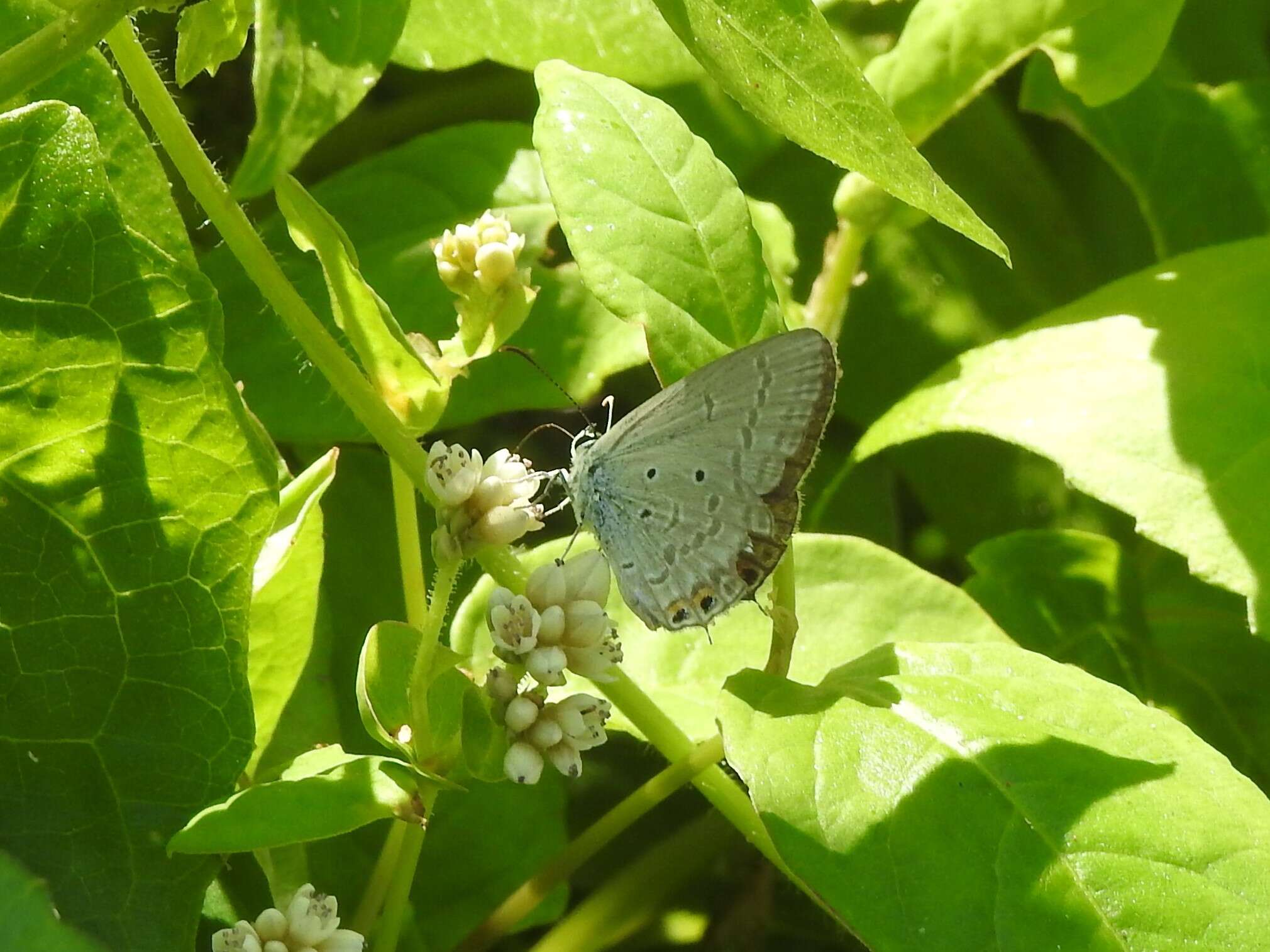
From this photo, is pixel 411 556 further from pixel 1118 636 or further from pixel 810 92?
pixel 1118 636

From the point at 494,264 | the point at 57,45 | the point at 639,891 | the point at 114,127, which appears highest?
the point at 57,45

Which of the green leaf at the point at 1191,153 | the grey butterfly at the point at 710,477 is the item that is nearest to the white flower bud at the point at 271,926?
the grey butterfly at the point at 710,477

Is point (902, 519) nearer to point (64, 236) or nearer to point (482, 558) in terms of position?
point (482, 558)

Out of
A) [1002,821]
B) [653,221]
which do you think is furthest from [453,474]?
[1002,821]

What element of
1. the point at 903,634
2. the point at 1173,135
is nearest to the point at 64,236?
the point at 903,634

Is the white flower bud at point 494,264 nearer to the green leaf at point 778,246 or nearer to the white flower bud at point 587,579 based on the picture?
the white flower bud at point 587,579

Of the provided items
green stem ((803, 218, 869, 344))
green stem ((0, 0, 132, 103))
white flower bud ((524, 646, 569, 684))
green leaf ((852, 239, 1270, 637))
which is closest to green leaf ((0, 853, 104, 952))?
white flower bud ((524, 646, 569, 684))

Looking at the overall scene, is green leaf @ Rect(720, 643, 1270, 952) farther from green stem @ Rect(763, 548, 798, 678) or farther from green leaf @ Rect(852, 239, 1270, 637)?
green leaf @ Rect(852, 239, 1270, 637)
